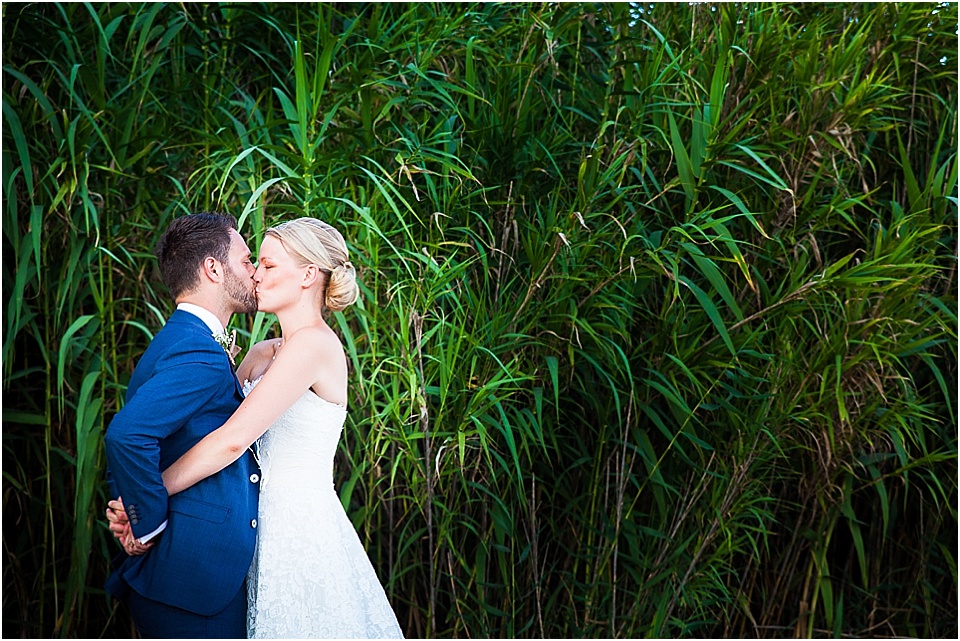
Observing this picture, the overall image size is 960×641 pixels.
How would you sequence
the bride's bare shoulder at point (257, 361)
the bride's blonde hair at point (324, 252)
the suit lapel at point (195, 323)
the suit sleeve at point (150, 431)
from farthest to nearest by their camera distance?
the bride's bare shoulder at point (257, 361) → the bride's blonde hair at point (324, 252) → the suit lapel at point (195, 323) → the suit sleeve at point (150, 431)

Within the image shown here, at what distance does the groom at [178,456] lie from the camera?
1.77m

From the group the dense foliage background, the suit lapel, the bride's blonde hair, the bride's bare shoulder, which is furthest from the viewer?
the dense foliage background

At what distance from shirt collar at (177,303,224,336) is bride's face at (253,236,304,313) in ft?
0.44

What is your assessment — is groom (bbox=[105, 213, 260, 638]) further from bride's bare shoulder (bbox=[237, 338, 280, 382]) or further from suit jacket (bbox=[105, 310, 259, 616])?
bride's bare shoulder (bbox=[237, 338, 280, 382])

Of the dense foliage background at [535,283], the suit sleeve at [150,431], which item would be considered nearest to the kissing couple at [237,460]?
the suit sleeve at [150,431]

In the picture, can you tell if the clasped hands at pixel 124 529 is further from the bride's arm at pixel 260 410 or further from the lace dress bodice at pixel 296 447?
the lace dress bodice at pixel 296 447

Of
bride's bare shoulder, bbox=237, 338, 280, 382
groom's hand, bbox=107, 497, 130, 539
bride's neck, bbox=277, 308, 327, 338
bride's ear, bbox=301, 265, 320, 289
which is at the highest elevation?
bride's ear, bbox=301, 265, 320, 289

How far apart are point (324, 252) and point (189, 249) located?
0.28 metres

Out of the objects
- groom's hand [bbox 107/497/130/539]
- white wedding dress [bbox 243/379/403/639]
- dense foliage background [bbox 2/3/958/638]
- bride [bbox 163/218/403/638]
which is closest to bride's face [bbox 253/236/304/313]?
bride [bbox 163/218/403/638]

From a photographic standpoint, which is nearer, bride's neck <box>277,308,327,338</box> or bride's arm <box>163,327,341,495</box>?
bride's arm <box>163,327,341,495</box>

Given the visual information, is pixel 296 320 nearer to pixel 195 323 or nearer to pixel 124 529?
pixel 195 323

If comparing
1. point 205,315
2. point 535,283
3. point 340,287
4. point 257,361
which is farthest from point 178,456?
point 535,283

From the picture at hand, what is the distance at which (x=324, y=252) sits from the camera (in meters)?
2.05

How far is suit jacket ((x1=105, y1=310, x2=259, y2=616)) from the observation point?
1.78 m
